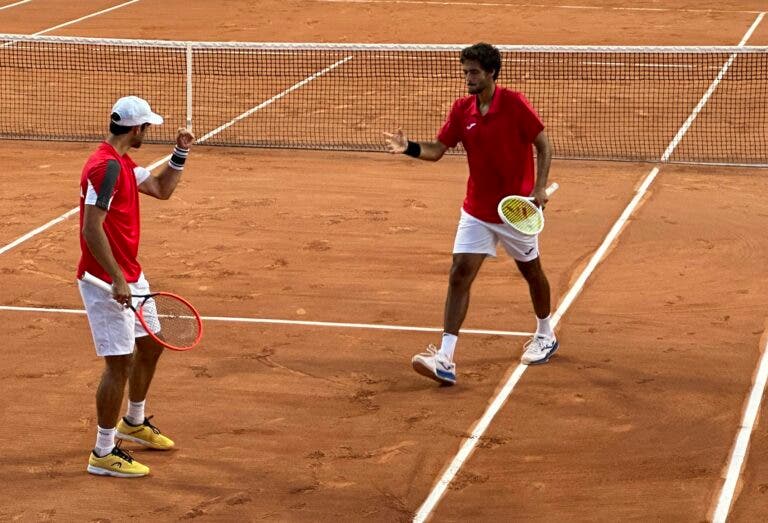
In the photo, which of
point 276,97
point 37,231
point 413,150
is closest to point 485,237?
point 413,150

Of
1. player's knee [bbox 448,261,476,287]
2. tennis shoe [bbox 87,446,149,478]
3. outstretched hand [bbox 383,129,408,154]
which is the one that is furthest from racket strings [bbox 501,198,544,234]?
tennis shoe [bbox 87,446,149,478]

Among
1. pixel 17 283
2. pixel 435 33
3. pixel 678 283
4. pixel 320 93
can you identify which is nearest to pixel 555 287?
pixel 678 283

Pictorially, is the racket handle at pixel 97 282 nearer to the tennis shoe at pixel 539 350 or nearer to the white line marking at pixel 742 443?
the tennis shoe at pixel 539 350

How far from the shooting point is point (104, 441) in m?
7.97

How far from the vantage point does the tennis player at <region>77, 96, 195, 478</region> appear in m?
7.55

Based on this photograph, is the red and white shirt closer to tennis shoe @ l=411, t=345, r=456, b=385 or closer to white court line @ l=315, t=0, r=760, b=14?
tennis shoe @ l=411, t=345, r=456, b=385

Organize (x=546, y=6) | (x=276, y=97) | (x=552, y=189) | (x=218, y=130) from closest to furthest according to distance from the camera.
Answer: (x=552, y=189) < (x=218, y=130) < (x=276, y=97) < (x=546, y=6)

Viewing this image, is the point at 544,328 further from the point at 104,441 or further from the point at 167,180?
the point at 104,441

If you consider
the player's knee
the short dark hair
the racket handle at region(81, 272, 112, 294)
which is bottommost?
the player's knee

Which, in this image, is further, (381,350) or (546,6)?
(546,6)

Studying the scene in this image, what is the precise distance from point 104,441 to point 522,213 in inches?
122

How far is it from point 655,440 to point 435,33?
16817 millimetres

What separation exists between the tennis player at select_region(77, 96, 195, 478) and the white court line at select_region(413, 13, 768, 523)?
65.4 inches

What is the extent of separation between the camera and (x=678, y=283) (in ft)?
37.5
